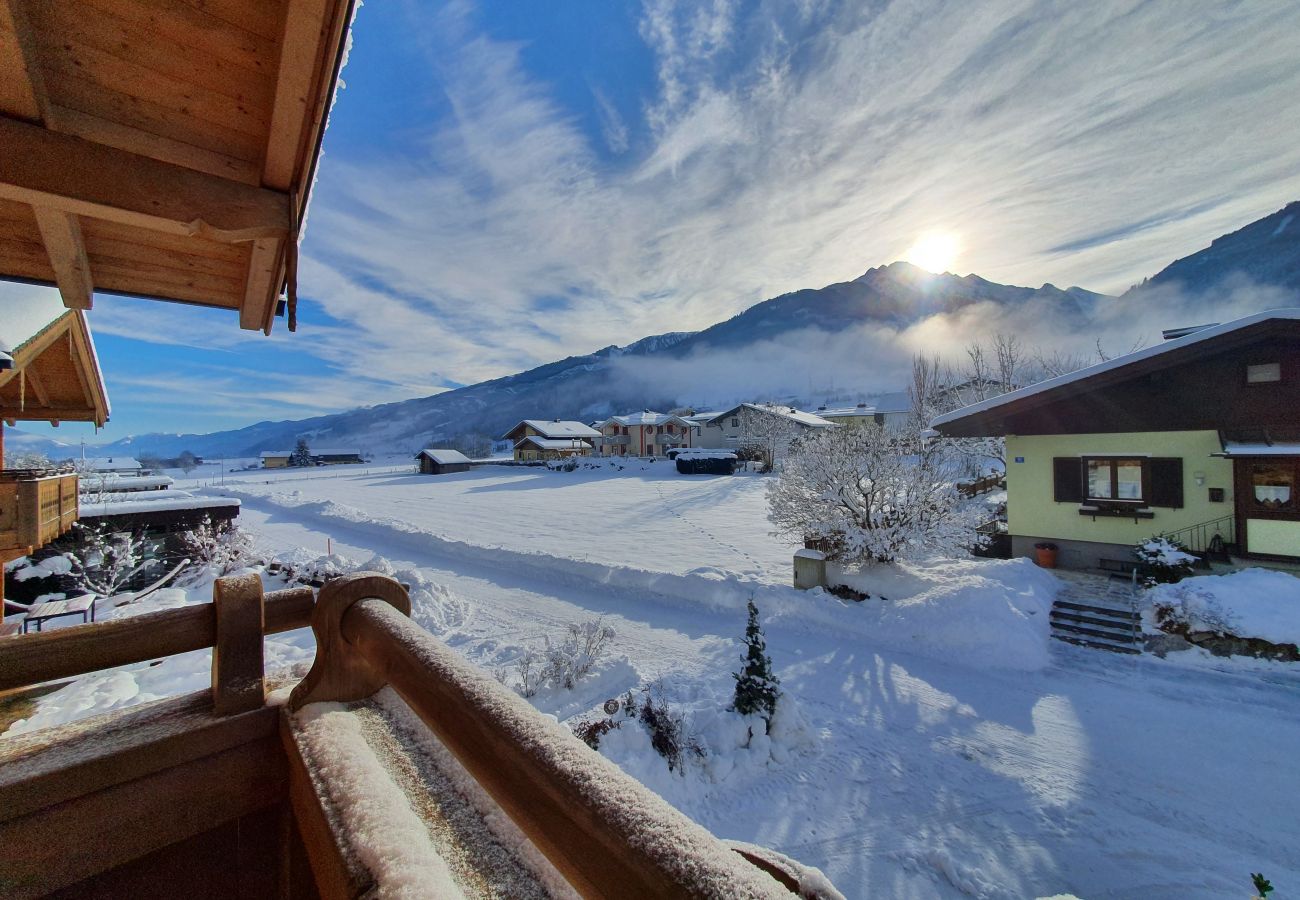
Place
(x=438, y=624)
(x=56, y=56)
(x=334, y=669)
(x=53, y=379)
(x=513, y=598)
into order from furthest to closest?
(x=513, y=598) < (x=53, y=379) < (x=438, y=624) < (x=56, y=56) < (x=334, y=669)

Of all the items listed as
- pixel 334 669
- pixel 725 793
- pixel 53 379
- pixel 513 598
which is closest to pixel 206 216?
pixel 334 669

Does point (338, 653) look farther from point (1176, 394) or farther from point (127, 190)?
point (1176, 394)

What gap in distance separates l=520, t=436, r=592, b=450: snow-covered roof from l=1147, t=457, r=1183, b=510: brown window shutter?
4807cm

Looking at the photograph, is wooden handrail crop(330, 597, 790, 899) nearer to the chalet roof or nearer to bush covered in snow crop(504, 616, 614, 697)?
bush covered in snow crop(504, 616, 614, 697)

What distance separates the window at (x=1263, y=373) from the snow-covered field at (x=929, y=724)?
538 centimetres

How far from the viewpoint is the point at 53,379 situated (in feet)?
30.5

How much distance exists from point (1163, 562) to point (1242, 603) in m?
1.74

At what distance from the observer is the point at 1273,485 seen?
9.00 m

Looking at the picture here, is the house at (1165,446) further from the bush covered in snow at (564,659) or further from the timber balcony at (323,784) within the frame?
the timber balcony at (323,784)

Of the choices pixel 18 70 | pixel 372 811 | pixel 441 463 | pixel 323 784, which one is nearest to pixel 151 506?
pixel 18 70

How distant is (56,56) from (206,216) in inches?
25.2

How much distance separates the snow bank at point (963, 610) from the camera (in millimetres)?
7215

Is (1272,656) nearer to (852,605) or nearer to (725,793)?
(852,605)

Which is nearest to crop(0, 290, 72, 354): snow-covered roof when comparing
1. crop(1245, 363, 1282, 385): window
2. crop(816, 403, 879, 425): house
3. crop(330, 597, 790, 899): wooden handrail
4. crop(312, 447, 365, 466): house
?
crop(330, 597, 790, 899): wooden handrail
